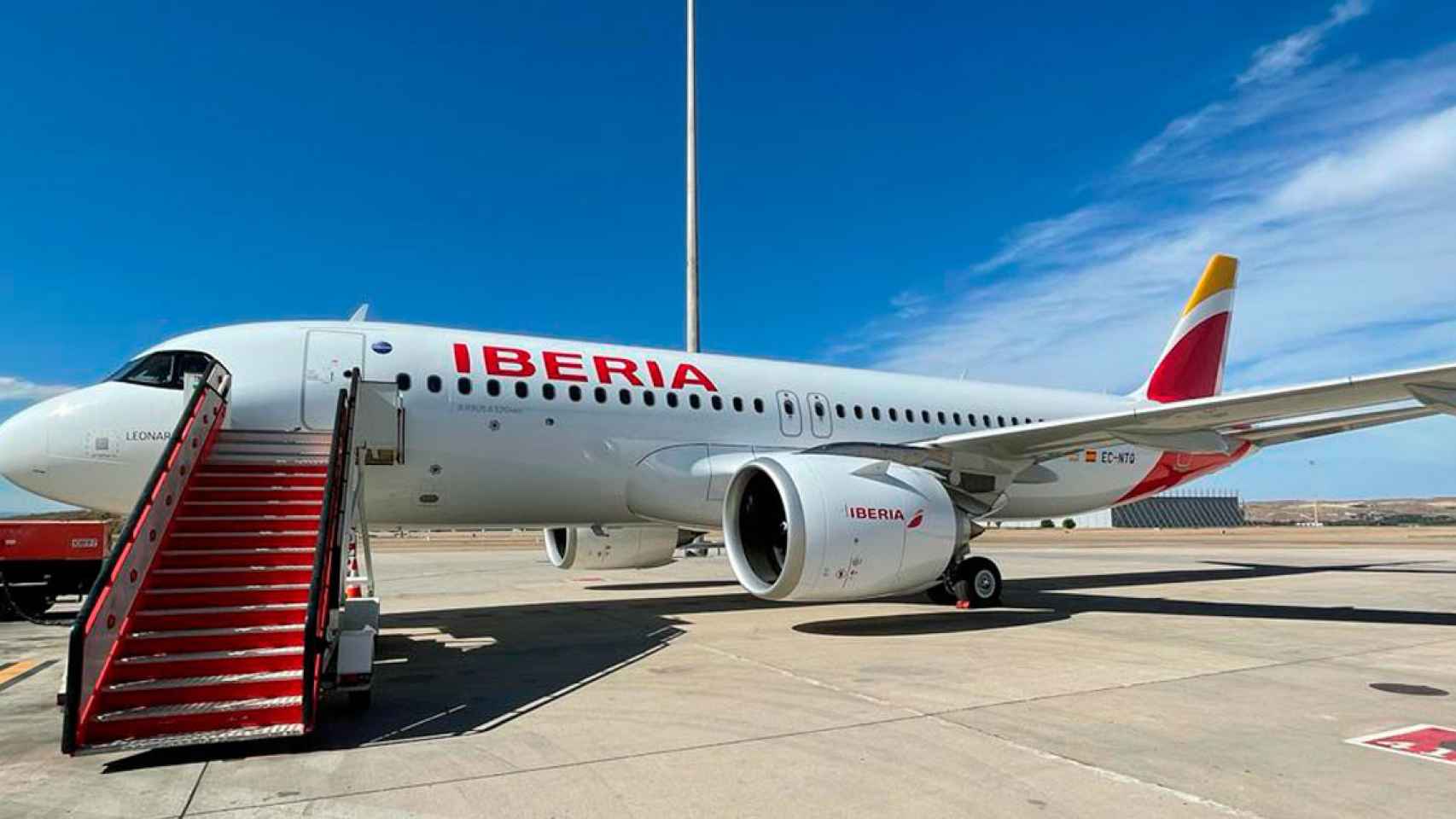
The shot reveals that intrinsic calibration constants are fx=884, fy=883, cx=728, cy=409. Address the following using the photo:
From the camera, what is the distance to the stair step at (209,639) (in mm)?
5582

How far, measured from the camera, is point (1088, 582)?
17.5 metres

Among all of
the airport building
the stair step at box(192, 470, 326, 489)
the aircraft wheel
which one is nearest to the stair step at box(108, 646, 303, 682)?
the stair step at box(192, 470, 326, 489)

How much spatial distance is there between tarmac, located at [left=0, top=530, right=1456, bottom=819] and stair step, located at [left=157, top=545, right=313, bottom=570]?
1.13 m

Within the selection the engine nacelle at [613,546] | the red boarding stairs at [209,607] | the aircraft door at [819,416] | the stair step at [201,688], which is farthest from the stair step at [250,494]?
the aircraft door at [819,416]

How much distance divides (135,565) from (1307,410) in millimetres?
11634

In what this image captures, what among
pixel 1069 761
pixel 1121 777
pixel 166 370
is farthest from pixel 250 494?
pixel 1121 777

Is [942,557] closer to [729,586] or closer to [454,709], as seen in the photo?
[454,709]

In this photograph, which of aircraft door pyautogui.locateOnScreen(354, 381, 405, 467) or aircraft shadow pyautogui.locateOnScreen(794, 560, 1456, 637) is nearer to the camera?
aircraft door pyautogui.locateOnScreen(354, 381, 405, 467)

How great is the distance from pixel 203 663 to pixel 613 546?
855 centimetres

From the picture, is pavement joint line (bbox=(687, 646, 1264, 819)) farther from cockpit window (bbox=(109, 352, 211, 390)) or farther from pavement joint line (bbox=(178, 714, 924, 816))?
cockpit window (bbox=(109, 352, 211, 390))

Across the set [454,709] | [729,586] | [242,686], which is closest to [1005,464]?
[729,586]

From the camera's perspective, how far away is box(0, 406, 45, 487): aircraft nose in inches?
324

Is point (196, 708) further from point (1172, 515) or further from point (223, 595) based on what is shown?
point (1172, 515)

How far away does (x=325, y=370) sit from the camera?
931cm
